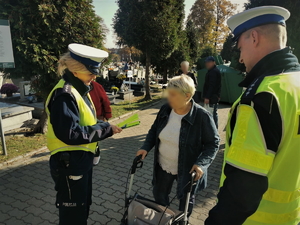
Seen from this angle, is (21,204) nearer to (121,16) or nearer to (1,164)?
(1,164)

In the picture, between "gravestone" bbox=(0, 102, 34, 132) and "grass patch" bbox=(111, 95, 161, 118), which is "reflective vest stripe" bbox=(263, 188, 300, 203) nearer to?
"gravestone" bbox=(0, 102, 34, 132)

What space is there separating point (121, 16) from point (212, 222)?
37.9 ft

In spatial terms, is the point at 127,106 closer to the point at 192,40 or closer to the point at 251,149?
the point at 251,149

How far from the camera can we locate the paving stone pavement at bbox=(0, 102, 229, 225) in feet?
10.6

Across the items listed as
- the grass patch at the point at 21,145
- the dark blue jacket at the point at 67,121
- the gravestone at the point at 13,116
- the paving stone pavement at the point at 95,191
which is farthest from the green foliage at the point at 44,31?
the dark blue jacket at the point at 67,121

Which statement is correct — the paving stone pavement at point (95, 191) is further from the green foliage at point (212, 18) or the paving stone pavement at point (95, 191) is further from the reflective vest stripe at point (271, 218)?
the green foliage at point (212, 18)

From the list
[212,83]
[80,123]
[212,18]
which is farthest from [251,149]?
[212,18]

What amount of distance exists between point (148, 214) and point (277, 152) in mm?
1125

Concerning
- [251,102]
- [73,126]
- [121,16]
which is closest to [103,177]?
[73,126]

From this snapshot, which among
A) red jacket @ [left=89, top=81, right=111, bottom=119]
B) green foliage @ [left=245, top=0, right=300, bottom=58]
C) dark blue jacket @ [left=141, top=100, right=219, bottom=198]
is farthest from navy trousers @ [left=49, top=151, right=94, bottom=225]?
green foliage @ [left=245, top=0, right=300, bottom=58]

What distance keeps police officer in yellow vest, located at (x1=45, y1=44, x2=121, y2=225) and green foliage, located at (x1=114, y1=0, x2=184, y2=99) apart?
9.10 meters

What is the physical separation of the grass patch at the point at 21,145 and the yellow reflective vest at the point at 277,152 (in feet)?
17.0

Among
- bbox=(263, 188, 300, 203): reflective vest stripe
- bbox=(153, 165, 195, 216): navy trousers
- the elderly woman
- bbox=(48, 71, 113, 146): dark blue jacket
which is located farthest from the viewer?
bbox=(153, 165, 195, 216): navy trousers

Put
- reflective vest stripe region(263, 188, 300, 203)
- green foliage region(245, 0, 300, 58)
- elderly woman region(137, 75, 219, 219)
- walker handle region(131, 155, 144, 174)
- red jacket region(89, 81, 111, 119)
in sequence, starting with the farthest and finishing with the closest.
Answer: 1. green foliage region(245, 0, 300, 58)
2. red jacket region(89, 81, 111, 119)
3. elderly woman region(137, 75, 219, 219)
4. walker handle region(131, 155, 144, 174)
5. reflective vest stripe region(263, 188, 300, 203)
